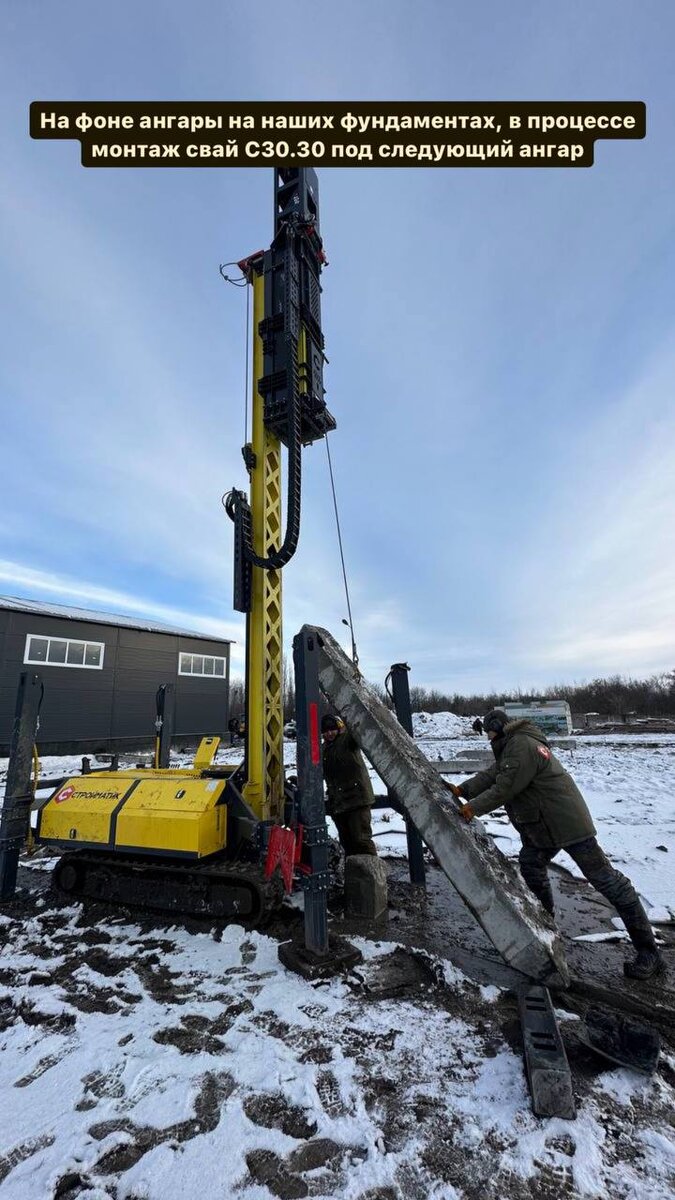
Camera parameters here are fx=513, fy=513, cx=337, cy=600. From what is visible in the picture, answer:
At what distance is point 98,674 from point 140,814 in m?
20.2

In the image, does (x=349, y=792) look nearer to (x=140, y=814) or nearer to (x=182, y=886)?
(x=182, y=886)

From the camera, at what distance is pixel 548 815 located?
4371mm

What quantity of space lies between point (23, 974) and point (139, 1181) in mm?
2687

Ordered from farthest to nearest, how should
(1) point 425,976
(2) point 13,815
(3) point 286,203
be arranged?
(3) point 286,203, (2) point 13,815, (1) point 425,976

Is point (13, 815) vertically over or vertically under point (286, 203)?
under

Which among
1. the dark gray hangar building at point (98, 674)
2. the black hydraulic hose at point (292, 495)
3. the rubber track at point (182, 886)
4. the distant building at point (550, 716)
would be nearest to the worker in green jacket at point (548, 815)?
the rubber track at point (182, 886)

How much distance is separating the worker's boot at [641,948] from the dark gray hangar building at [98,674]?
64.9ft

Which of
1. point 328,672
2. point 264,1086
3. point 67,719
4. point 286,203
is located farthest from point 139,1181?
point 67,719

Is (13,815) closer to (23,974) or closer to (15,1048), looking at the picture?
(23,974)

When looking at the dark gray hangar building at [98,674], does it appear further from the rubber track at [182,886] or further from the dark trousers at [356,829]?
the dark trousers at [356,829]

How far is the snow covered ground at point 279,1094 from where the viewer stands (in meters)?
2.26

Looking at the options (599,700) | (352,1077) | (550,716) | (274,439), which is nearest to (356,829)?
(352,1077)

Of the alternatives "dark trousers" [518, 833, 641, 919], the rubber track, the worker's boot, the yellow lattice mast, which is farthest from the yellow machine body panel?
the worker's boot

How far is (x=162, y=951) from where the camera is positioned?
461 centimetres
